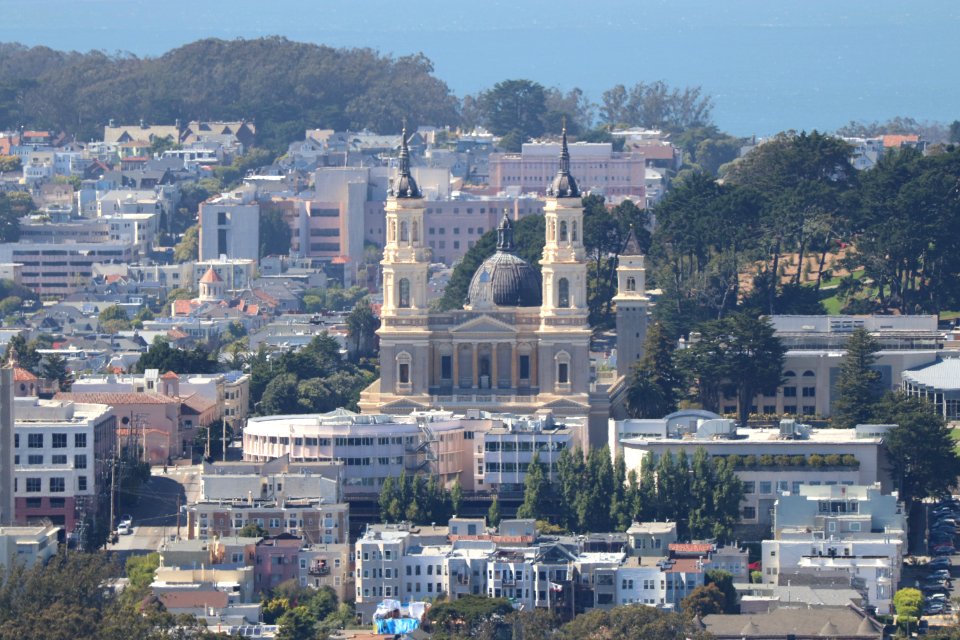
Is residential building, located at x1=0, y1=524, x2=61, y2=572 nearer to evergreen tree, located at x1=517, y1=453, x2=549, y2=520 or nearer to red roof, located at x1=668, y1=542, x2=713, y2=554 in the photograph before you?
evergreen tree, located at x1=517, y1=453, x2=549, y2=520

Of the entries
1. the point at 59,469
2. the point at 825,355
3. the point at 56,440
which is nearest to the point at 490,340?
the point at 825,355

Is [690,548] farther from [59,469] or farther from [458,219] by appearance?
[458,219]

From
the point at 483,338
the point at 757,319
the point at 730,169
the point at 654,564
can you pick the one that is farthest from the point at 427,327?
the point at 730,169

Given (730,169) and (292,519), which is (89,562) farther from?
(730,169)

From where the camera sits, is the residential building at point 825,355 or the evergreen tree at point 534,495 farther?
the residential building at point 825,355

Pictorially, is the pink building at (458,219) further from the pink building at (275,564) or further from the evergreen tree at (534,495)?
the pink building at (275,564)

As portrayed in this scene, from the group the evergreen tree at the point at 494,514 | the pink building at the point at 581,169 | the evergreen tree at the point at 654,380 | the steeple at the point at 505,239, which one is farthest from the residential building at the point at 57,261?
the evergreen tree at the point at 494,514
